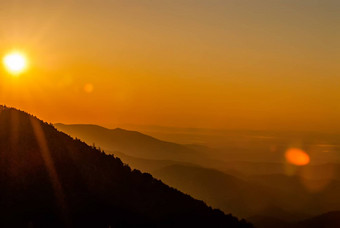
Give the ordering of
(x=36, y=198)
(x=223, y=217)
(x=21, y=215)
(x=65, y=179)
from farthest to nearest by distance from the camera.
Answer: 1. (x=223, y=217)
2. (x=65, y=179)
3. (x=36, y=198)
4. (x=21, y=215)

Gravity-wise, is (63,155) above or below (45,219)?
above

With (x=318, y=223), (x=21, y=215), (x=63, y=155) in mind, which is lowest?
(x=21, y=215)

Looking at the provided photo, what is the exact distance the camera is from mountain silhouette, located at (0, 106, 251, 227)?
3488 centimetres

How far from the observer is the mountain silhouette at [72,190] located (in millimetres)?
34875

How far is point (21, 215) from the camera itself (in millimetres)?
33375

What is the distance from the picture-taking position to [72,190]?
3906 cm

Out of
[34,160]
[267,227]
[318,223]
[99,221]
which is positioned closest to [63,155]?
[34,160]

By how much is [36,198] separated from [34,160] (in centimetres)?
610

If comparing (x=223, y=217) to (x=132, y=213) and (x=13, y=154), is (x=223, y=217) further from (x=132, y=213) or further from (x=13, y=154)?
(x=13, y=154)

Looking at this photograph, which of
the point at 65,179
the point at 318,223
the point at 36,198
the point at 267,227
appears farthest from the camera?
the point at 267,227

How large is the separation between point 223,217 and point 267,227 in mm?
128612

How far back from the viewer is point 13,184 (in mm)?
37469

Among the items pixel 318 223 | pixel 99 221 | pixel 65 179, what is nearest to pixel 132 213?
pixel 99 221

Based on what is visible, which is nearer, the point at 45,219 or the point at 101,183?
the point at 45,219
